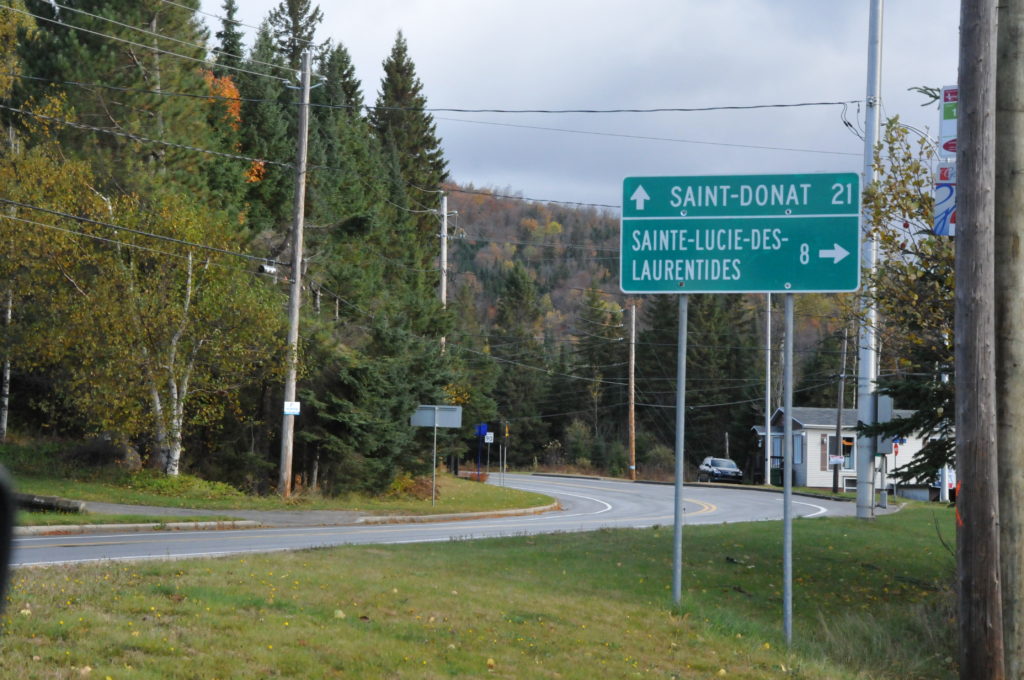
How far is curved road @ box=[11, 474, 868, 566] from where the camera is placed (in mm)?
15719

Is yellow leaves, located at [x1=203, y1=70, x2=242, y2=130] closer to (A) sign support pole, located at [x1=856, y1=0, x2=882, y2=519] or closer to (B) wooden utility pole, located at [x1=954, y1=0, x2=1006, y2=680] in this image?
(A) sign support pole, located at [x1=856, y1=0, x2=882, y2=519]

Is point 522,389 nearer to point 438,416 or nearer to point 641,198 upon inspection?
point 438,416

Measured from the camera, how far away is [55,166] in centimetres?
2908

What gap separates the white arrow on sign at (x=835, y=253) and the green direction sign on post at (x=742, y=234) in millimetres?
10

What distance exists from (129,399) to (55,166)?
6718 mm

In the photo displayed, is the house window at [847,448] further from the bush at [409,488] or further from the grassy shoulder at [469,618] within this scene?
the grassy shoulder at [469,618]

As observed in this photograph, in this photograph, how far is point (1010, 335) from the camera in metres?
9.81

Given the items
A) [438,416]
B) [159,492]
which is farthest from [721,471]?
[159,492]

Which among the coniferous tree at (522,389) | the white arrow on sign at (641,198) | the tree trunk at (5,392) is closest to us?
the white arrow on sign at (641,198)

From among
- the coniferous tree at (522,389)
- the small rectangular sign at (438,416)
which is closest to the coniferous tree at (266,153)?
the small rectangular sign at (438,416)

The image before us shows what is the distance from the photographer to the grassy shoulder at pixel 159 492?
26781mm

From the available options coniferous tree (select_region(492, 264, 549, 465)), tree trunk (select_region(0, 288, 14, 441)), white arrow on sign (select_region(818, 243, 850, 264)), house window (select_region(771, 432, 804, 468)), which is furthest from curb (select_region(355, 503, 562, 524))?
coniferous tree (select_region(492, 264, 549, 465))

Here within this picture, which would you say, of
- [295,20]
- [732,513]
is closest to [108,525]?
[732,513]

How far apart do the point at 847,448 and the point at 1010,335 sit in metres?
53.1
